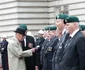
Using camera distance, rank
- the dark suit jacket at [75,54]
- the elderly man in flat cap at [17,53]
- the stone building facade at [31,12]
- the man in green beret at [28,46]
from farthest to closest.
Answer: the stone building facade at [31,12] < the man in green beret at [28,46] < the elderly man in flat cap at [17,53] < the dark suit jacket at [75,54]

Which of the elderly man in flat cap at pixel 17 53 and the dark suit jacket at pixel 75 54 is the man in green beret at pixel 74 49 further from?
the elderly man in flat cap at pixel 17 53

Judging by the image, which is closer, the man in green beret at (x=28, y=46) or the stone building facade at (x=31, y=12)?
the man in green beret at (x=28, y=46)

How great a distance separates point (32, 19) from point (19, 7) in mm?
1127

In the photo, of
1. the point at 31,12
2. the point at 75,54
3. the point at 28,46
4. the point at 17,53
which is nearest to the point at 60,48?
the point at 75,54

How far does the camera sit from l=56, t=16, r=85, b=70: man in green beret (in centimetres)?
763

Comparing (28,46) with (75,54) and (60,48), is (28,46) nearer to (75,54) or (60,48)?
(60,48)

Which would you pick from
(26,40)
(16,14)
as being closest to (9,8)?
(16,14)

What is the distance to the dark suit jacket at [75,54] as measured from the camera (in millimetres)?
7625

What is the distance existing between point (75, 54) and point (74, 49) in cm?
10

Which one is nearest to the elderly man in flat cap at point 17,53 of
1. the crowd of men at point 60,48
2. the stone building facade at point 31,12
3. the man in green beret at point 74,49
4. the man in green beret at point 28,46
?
the crowd of men at point 60,48

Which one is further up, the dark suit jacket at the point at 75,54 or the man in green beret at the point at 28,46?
the dark suit jacket at the point at 75,54

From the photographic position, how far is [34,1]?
2544 centimetres

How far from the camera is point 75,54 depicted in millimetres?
7793

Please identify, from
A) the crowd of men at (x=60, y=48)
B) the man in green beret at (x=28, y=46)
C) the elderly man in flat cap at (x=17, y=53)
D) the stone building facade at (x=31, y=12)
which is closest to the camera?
the crowd of men at (x=60, y=48)
